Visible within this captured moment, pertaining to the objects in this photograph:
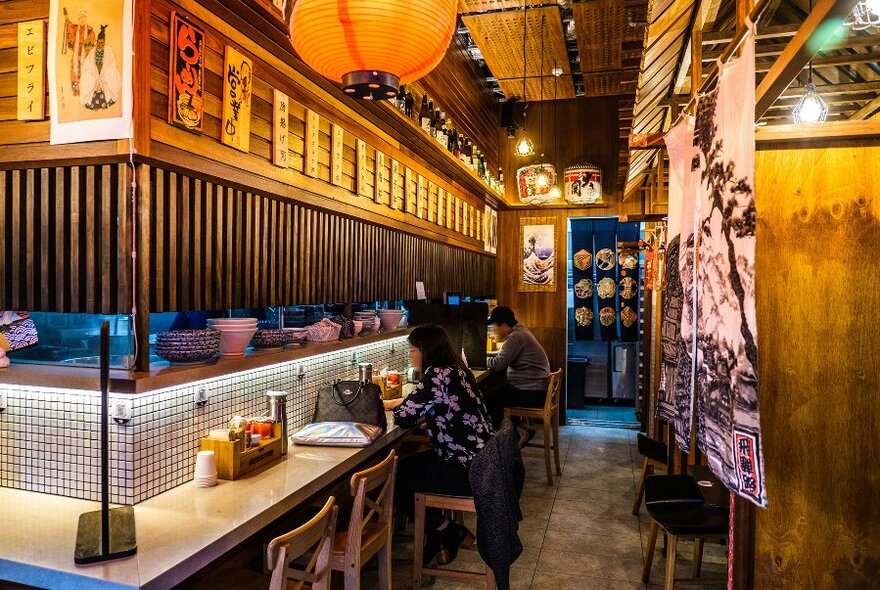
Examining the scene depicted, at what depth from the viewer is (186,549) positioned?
2.07 metres

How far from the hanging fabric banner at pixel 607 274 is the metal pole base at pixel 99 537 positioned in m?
8.14

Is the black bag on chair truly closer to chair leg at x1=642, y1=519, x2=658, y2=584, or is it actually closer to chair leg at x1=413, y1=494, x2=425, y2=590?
chair leg at x1=413, y1=494, x2=425, y2=590

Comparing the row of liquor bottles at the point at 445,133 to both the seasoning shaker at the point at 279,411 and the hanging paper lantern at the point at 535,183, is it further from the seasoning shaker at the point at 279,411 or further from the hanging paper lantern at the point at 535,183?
the seasoning shaker at the point at 279,411

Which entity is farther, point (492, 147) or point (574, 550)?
point (492, 147)

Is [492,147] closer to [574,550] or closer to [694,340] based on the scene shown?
[574,550]

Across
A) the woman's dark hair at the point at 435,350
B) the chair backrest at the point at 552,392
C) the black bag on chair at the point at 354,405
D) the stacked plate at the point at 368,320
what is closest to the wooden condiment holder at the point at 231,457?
the black bag on chair at the point at 354,405

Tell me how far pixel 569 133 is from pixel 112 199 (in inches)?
312

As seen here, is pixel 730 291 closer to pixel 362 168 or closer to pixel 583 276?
pixel 362 168

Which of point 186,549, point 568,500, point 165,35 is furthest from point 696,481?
point 165,35

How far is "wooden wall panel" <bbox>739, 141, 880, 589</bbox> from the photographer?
2.47m

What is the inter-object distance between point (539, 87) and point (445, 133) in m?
2.57

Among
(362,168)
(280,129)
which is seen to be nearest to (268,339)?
(280,129)

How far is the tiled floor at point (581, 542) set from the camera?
4.01 meters

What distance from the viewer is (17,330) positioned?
2838 millimetres
